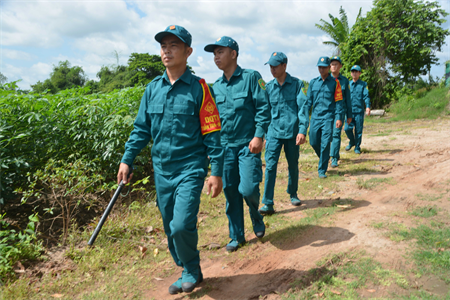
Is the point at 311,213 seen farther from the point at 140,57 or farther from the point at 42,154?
the point at 140,57

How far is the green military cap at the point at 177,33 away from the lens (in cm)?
283

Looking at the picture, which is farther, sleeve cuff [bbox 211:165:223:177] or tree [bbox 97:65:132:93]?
tree [bbox 97:65:132:93]

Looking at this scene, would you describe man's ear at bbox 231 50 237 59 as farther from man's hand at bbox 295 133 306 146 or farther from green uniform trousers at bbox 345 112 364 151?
green uniform trousers at bbox 345 112 364 151

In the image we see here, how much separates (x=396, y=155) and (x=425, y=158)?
0.72m

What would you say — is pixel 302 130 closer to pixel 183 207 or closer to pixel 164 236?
pixel 164 236

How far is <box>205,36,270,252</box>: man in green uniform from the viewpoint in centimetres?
379

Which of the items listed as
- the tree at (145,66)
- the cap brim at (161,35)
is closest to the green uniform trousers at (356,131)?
the cap brim at (161,35)

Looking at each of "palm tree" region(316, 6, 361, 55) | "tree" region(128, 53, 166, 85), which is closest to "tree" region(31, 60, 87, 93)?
"tree" region(128, 53, 166, 85)

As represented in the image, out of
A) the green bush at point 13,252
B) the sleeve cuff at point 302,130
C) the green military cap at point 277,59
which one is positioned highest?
the green military cap at point 277,59

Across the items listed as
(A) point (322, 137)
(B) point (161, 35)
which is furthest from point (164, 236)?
(A) point (322, 137)

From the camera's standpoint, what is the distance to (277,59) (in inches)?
192

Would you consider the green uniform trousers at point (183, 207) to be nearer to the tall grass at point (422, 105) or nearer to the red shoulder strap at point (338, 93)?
the red shoulder strap at point (338, 93)

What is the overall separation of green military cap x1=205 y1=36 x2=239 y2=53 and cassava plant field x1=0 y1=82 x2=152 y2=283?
212 centimetres

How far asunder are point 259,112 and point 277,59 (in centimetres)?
139
